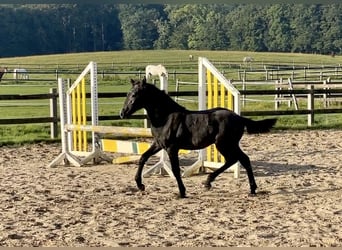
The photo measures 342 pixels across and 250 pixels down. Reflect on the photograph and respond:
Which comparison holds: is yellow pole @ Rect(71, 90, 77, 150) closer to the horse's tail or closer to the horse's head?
the horse's head

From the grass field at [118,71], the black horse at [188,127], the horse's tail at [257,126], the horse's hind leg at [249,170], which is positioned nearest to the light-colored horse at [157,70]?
the black horse at [188,127]

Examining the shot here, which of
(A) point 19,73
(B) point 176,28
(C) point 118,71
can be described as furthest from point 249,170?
(B) point 176,28

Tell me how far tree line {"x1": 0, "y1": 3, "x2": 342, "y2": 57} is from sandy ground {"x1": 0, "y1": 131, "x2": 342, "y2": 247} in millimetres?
23799

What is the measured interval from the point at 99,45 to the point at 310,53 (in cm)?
2514

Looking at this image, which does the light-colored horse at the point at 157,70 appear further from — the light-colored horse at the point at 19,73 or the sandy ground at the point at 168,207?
the light-colored horse at the point at 19,73

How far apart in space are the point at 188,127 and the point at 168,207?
1.06 metres

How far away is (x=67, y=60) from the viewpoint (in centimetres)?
6444

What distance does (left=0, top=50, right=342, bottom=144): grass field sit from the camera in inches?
594

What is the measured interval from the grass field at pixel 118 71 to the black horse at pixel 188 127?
6130 mm

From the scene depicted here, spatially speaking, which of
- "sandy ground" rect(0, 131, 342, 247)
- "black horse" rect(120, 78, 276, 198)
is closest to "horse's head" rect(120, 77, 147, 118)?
"black horse" rect(120, 78, 276, 198)

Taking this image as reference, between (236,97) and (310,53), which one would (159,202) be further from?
(310,53)

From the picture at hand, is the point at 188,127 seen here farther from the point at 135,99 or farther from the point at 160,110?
the point at 135,99

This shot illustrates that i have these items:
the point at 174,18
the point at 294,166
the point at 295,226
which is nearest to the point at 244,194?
the point at 295,226

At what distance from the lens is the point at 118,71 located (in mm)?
47875
